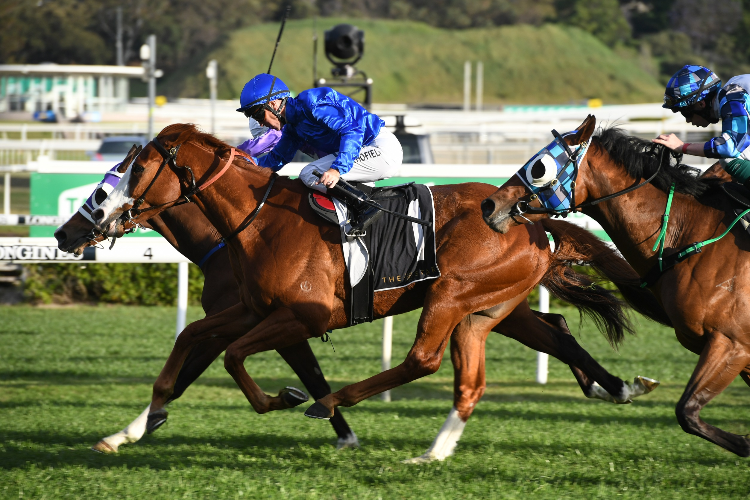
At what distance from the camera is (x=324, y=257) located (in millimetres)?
4152

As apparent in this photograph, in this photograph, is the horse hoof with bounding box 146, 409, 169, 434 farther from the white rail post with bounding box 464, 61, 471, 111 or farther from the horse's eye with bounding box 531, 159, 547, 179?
the white rail post with bounding box 464, 61, 471, 111

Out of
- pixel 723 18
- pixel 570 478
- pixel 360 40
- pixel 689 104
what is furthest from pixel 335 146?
pixel 723 18

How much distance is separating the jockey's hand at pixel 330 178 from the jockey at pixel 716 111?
145 cm

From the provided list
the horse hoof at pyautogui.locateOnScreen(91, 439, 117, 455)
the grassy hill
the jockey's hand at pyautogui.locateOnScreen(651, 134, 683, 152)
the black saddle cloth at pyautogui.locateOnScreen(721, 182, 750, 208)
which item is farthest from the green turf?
the grassy hill

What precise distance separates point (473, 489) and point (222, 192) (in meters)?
1.84

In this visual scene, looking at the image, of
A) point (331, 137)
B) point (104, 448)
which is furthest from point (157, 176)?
point (104, 448)

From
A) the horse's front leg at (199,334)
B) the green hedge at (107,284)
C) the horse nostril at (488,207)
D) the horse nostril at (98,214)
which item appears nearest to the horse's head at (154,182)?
the horse nostril at (98,214)

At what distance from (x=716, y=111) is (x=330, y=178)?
1782mm

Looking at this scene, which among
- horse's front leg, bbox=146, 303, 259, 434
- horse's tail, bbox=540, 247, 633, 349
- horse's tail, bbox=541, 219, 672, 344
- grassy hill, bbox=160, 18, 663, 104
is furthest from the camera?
grassy hill, bbox=160, 18, 663, 104

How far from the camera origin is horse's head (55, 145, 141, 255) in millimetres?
4207

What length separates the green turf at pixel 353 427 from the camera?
4.01 m

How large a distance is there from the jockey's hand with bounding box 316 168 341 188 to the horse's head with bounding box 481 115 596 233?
708 mm

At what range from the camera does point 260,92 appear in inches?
180

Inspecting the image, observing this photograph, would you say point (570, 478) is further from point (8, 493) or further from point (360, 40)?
point (360, 40)
